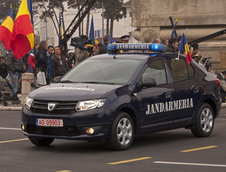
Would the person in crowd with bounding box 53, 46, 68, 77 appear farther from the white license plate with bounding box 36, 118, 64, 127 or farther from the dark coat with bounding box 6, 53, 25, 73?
the white license plate with bounding box 36, 118, 64, 127

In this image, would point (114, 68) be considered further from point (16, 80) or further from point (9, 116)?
point (16, 80)

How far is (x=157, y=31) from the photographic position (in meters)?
29.0

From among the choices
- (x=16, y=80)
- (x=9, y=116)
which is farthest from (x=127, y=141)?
(x=16, y=80)

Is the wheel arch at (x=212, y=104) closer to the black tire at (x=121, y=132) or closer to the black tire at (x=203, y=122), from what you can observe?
the black tire at (x=203, y=122)

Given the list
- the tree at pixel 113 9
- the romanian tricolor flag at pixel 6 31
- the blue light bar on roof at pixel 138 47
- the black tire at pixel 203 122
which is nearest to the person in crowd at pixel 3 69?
the romanian tricolor flag at pixel 6 31

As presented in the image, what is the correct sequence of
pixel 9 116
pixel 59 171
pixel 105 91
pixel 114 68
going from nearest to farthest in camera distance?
pixel 59 171 < pixel 105 91 < pixel 114 68 < pixel 9 116

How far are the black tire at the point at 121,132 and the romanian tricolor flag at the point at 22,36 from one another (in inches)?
395

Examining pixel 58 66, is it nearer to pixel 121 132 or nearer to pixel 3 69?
pixel 3 69

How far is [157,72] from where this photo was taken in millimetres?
13758

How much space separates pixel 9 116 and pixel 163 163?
31.8 feet

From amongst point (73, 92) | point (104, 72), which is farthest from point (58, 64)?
point (73, 92)

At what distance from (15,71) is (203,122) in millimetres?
11106

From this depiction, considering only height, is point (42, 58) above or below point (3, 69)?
above

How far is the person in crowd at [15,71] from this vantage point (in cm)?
2462
